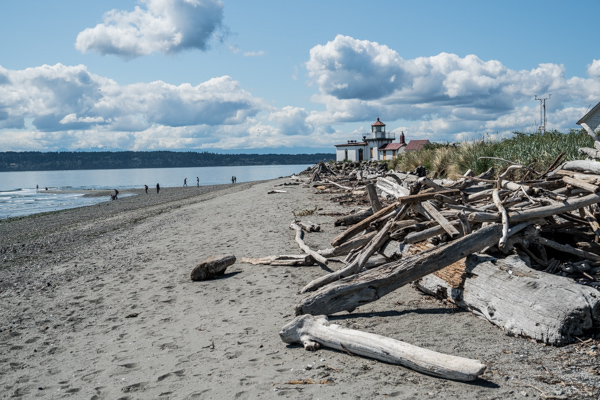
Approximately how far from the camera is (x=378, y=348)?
4.42 m

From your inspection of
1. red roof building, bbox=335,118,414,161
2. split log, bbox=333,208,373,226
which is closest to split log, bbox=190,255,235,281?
split log, bbox=333,208,373,226

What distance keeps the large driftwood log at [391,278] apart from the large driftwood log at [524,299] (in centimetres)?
25

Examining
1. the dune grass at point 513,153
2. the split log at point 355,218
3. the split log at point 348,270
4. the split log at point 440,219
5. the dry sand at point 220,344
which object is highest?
the dune grass at point 513,153

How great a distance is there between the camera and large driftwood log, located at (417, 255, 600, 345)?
426 cm

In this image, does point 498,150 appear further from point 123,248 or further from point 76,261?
point 76,261

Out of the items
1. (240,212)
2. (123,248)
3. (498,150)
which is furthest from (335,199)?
(123,248)

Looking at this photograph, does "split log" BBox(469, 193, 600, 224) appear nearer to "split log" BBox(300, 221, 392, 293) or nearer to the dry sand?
the dry sand

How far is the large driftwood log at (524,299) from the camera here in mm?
4262

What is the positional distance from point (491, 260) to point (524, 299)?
94 centimetres

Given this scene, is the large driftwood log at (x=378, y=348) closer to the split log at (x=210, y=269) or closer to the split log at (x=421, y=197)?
the split log at (x=421, y=197)

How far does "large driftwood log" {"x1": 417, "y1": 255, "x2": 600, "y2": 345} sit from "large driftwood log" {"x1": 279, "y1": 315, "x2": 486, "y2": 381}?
1.06 metres

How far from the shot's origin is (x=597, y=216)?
695 centimetres

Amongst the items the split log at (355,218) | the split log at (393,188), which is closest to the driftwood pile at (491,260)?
the split log at (355,218)

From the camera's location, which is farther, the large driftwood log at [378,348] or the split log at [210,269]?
the split log at [210,269]
